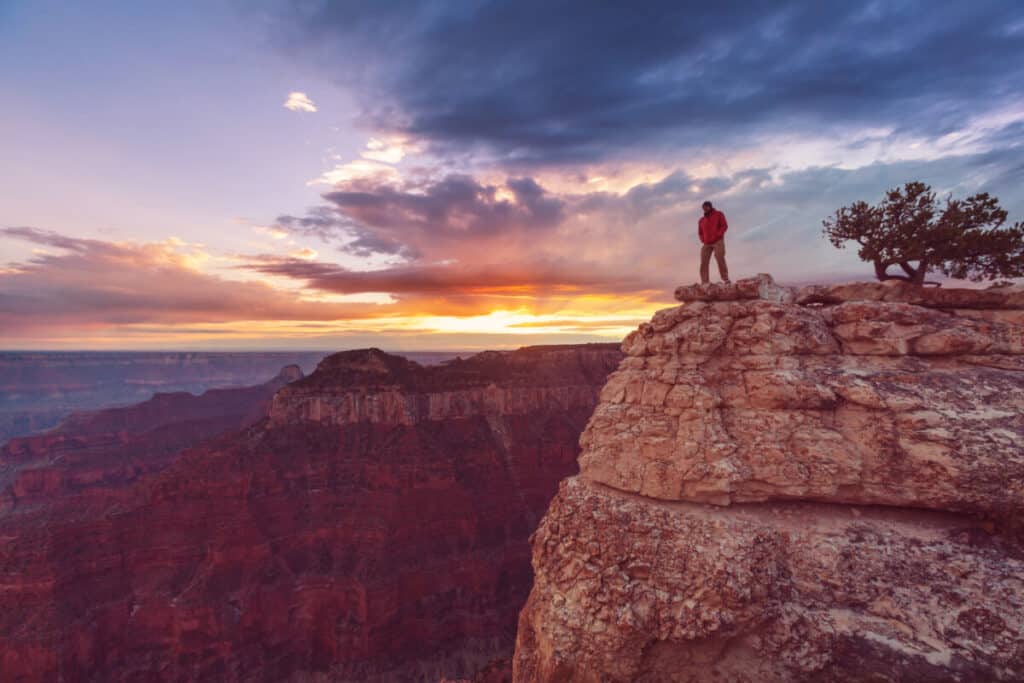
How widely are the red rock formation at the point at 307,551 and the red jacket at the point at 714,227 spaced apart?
36.0m

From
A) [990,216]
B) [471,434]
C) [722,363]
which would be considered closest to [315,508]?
[471,434]

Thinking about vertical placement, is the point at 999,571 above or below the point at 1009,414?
below

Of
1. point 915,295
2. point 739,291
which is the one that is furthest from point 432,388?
point 915,295

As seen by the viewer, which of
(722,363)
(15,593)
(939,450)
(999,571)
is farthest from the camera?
(15,593)

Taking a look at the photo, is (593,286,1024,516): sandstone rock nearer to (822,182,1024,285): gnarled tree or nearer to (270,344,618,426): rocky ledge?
(822,182,1024,285): gnarled tree

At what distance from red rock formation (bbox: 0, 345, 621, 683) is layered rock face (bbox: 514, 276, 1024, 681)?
102ft

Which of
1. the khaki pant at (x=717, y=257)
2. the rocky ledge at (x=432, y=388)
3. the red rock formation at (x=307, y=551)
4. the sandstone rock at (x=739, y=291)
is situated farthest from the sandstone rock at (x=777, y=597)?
the rocky ledge at (x=432, y=388)

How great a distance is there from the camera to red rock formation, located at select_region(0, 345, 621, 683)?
32.2m

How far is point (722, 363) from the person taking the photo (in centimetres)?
1045

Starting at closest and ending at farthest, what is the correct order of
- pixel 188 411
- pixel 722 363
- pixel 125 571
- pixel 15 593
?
pixel 722 363, pixel 15 593, pixel 125 571, pixel 188 411

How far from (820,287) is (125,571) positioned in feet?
165

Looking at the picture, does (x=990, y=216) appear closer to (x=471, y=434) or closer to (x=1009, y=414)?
(x=1009, y=414)

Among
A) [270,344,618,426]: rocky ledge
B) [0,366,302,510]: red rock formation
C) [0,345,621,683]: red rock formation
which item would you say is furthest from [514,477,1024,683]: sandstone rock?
[0,366,302,510]: red rock formation

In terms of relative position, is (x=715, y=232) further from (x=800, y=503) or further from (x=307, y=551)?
(x=307, y=551)
